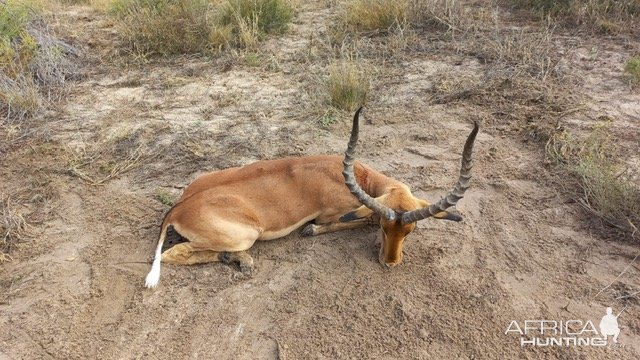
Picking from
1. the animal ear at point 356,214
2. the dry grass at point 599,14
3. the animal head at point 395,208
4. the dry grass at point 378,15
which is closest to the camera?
the animal head at point 395,208

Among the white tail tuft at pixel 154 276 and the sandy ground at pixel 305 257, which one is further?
the white tail tuft at pixel 154 276

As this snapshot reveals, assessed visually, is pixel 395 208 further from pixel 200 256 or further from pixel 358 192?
pixel 200 256

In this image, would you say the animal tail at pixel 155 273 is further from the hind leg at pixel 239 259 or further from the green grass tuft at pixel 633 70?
the green grass tuft at pixel 633 70

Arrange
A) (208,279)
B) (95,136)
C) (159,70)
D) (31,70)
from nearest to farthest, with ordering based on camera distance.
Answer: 1. (208,279)
2. (95,136)
3. (31,70)
4. (159,70)

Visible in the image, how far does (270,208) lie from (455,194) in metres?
1.70

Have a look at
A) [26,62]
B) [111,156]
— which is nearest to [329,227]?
[111,156]

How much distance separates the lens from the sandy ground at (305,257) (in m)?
3.95

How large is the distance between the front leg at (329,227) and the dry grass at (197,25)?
5.01m

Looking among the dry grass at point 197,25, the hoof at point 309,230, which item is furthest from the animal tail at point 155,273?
the dry grass at point 197,25

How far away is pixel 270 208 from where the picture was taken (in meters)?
4.76

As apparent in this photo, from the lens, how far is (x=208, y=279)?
15.0 ft

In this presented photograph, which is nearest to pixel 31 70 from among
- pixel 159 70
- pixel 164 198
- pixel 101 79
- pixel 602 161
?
pixel 101 79

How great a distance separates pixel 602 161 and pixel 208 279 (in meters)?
3.99

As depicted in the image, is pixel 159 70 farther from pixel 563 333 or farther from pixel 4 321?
pixel 563 333
